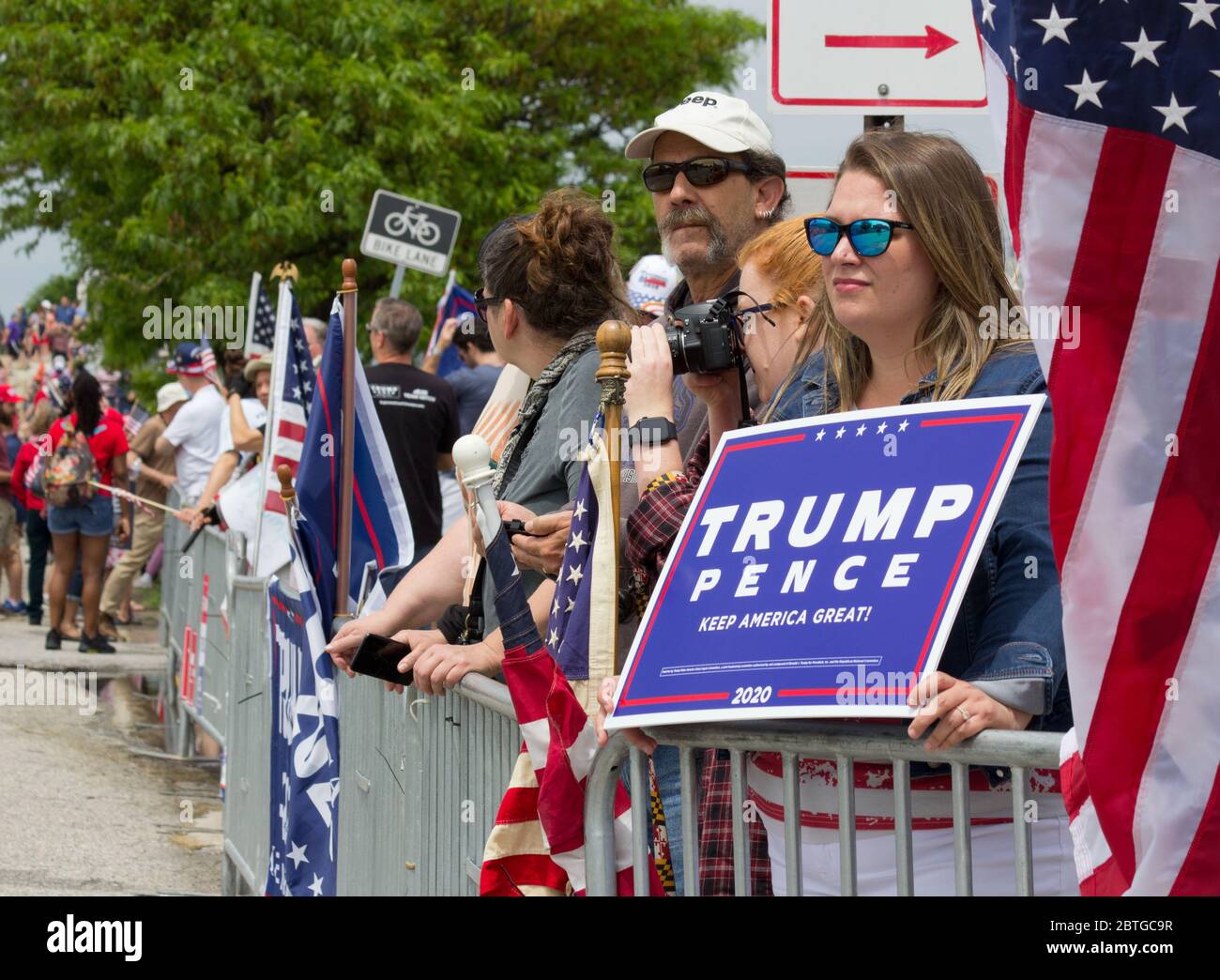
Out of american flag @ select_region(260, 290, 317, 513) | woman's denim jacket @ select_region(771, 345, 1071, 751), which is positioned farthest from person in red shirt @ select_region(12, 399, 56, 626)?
woman's denim jacket @ select_region(771, 345, 1071, 751)

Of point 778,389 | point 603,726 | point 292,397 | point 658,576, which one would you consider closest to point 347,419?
point 292,397

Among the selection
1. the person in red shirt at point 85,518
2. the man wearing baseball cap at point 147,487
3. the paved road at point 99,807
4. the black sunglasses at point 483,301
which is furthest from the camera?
the man wearing baseball cap at point 147,487

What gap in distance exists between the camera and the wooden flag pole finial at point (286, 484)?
5324mm

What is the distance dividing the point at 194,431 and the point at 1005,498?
444 inches

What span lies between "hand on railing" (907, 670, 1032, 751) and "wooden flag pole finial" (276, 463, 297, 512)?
10.2 feet

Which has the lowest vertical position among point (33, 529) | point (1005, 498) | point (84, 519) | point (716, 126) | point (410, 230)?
point (33, 529)

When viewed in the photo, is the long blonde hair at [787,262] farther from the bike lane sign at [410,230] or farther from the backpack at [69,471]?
the backpack at [69,471]

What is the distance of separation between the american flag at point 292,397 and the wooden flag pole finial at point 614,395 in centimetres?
385

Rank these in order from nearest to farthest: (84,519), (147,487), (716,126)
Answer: (716,126), (84,519), (147,487)

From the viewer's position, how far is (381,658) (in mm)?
4051

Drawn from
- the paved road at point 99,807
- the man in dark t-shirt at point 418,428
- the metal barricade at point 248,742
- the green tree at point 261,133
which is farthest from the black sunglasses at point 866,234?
the green tree at point 261,133

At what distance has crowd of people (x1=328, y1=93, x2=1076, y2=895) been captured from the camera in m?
2.71

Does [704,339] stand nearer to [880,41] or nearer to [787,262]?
[787,262]
